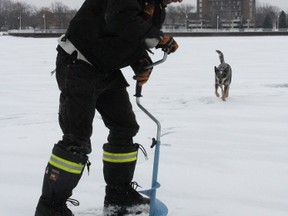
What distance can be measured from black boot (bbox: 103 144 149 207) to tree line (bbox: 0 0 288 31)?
3499 inches

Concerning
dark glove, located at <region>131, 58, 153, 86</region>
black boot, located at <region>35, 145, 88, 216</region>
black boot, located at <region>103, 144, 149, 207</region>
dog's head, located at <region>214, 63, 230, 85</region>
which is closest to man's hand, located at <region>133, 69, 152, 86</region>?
dark glove, located at <region>131, 58, 153, 86</region>

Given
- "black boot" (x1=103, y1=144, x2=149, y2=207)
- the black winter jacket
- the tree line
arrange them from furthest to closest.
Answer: the tree line → "black boot" (x1=103, y1=144, x2=149, y2=207) → the black winter jacket

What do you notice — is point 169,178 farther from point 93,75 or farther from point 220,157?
point 93,75

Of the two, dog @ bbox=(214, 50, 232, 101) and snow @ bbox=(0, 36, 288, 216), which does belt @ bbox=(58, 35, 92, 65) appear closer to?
snow @ bbox=(0, 36, 288, 216)

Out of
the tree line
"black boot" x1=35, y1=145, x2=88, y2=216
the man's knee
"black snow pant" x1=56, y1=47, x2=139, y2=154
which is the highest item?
the tree line

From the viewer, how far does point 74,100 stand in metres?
2.51

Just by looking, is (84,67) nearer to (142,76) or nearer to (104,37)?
(104,37)

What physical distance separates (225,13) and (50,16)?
3889 centimetres

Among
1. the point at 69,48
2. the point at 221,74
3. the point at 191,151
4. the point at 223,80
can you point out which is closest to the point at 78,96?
the point at 69,48

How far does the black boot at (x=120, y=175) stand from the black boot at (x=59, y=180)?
39 centimetres

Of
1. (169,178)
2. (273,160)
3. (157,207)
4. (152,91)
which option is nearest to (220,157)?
(273,160)

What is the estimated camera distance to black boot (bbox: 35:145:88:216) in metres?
2.50

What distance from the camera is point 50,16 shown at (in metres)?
95.8

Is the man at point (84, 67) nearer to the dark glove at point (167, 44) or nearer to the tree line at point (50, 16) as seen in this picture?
the dark glove at point (167, 44)
